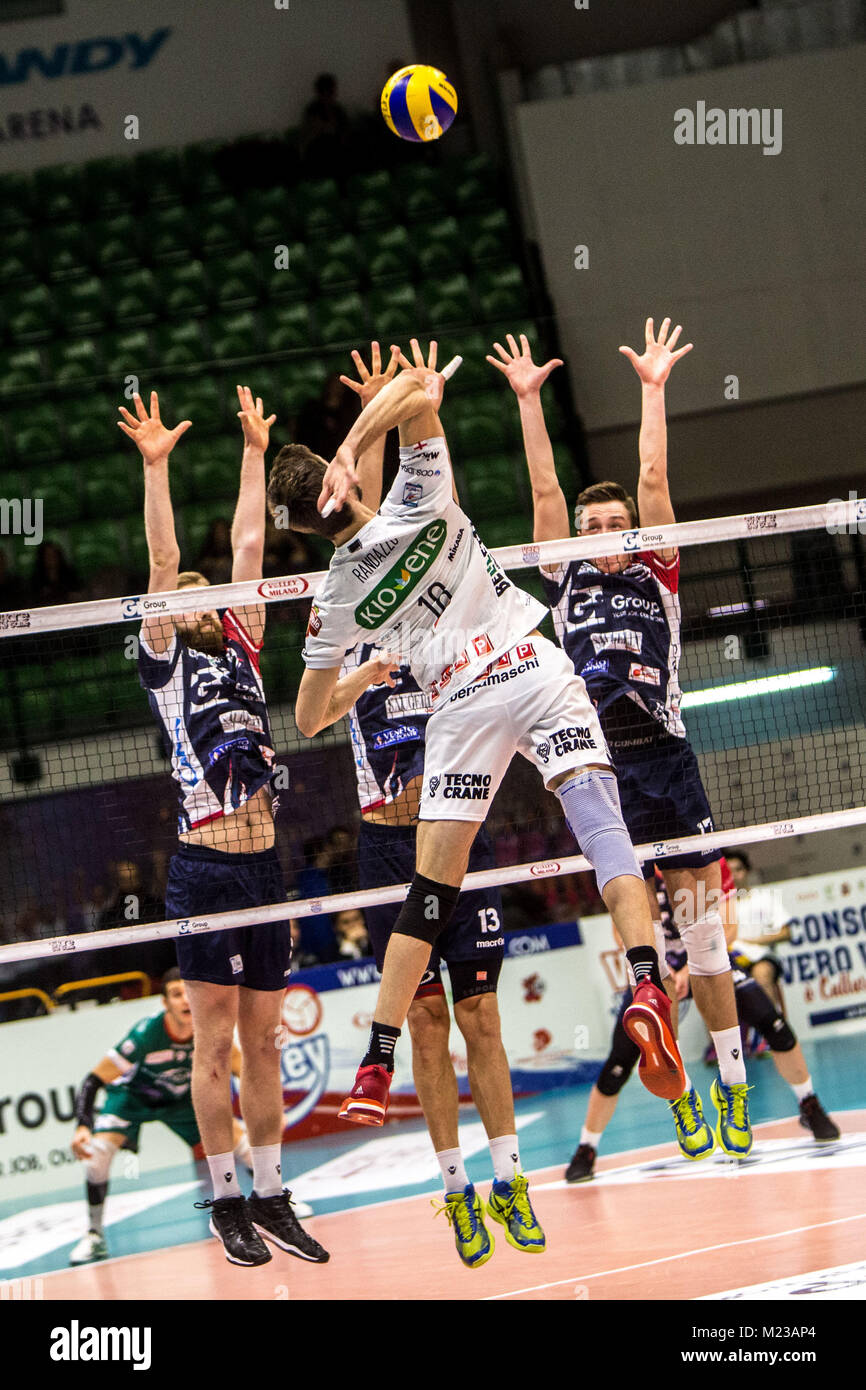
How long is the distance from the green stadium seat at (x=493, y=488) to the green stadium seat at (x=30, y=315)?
5371 millimetres

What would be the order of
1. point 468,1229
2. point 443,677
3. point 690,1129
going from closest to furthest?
point 443,677 < point 690,1129 < point 468,1229

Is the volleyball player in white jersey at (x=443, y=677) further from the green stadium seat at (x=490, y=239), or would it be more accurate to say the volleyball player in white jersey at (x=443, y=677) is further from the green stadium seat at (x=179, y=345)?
the green stadium seat at (x=490, y=239)

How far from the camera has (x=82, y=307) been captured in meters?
16.5

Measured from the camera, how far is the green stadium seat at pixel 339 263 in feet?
53.4

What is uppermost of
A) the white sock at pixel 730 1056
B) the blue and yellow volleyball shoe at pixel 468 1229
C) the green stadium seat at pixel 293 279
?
the green stadium seat at pixel 293 279

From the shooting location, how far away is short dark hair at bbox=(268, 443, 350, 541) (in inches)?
207

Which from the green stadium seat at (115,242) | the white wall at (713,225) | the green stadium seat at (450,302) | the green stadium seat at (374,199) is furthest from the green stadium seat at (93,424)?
the white wall at (713,225)

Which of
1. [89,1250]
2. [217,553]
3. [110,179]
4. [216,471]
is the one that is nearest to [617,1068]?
[89,1250]

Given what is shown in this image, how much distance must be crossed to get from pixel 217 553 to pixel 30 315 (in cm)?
487

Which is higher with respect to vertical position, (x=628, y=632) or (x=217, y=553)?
(x=217, y=553)

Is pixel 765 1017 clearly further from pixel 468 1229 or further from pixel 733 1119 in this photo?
pixel 468 1229

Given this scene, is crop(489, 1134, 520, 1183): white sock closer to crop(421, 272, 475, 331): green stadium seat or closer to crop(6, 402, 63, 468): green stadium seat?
crop(6, 402, 63, 468): green stadium seat
